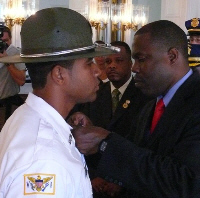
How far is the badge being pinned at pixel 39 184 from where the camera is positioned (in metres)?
0.98

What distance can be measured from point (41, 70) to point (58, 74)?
5 centimetres

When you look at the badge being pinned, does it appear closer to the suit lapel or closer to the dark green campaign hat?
Answer: the dark green campaign hat

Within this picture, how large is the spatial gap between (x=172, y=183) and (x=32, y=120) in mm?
545

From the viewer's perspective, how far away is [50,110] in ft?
3.87

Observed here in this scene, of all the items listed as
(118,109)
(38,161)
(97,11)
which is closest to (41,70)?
(38,161)

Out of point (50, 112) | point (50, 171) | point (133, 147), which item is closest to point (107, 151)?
point (133, 147)

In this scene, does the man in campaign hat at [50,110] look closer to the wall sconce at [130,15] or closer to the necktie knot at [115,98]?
the necktie knot at [115,98]

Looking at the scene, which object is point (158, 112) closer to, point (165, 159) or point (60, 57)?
point (165, 159)

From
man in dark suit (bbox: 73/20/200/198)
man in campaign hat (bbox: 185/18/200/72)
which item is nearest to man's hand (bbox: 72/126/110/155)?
man in dark suit (bbox: 73/20/200/198)

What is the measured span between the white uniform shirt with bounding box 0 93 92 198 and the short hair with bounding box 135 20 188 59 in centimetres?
74

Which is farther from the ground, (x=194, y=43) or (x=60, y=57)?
(x=60, y=57)

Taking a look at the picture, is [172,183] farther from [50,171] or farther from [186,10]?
[186,10]

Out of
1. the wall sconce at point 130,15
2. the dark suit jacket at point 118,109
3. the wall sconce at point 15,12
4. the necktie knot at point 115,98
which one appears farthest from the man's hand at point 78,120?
the wall sconce at point 130,15

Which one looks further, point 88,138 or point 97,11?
point 97,11
